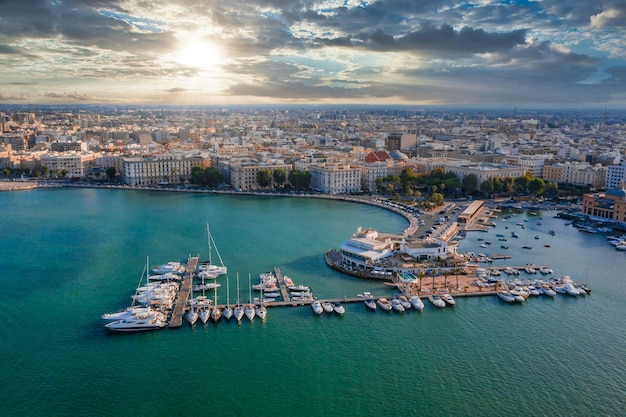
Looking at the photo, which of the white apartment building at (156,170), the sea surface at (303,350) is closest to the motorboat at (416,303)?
the sea surface at (303,350)

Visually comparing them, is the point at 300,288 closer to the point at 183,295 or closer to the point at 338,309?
the point at 338,309

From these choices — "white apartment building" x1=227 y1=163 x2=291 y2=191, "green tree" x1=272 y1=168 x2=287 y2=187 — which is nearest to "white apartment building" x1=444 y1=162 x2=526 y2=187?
"green tree" x1=272 y1=168 x2=287 y2=187

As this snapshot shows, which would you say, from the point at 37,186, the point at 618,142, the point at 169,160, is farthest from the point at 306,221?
the point at 618,142

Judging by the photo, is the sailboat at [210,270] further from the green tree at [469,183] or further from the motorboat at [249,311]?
the green tree at [469,183]

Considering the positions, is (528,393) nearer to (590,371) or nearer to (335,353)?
(590,371)

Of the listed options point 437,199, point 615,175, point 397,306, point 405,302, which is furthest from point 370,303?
point 615,175

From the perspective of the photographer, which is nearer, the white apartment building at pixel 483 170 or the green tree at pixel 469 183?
the green tree at pixel 469 183
